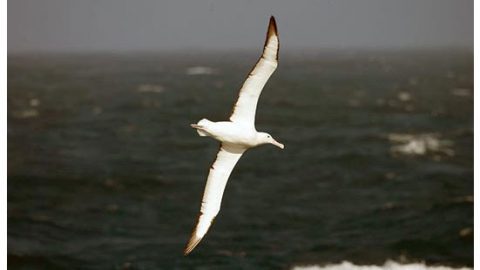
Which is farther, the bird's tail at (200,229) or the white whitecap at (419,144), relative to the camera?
the white whitecap at (419,144)

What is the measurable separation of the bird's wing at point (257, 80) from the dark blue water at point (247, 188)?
22.4 m

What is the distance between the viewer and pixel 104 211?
1961 inches

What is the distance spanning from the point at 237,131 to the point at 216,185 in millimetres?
1966

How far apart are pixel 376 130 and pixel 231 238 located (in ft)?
127

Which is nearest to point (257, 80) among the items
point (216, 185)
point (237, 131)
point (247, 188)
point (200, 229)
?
point (237, 131)

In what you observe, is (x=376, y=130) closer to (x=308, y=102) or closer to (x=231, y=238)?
(x=308, y=102)

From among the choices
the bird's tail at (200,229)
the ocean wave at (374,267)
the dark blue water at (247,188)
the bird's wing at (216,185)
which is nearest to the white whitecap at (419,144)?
the dark blue water at (247,188)

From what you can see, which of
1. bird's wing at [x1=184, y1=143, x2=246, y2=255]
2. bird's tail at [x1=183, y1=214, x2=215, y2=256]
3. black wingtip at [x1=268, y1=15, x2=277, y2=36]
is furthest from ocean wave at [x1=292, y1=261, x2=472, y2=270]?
black wingtip at [x1=268, y1=15, x2=277, y2=36]

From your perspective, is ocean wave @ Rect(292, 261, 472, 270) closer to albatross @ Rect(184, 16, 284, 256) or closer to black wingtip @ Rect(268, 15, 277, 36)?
albatross @ Rect(184, 16, 284, 256)

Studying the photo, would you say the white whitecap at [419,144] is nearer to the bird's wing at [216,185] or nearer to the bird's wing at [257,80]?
the bird's wing at [216,185]

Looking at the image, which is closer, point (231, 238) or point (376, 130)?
point (231, 238)

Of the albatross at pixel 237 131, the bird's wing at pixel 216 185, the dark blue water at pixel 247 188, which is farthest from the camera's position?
the dark blue water at pixel 247 188

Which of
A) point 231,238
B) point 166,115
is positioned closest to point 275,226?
point 231,238

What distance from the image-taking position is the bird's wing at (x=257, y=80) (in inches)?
585
